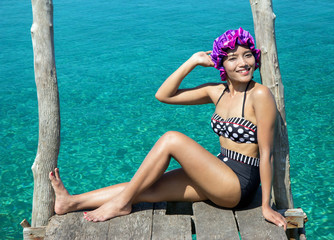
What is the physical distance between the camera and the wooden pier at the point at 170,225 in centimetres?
341

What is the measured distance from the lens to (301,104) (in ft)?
27.7

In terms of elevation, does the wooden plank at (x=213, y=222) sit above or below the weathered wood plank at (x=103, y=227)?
above

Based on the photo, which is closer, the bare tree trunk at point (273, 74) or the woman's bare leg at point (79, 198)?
the bare tree trunk at point (273, 74)

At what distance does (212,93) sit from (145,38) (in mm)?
9220

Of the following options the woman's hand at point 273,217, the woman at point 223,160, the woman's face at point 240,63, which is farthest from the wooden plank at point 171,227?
the woman's face at point 240,63

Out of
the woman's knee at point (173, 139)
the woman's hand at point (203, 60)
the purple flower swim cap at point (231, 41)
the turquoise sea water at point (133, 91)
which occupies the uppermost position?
the purple flower swim cap at point (231, 41)

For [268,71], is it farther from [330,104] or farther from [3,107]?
[3,107]

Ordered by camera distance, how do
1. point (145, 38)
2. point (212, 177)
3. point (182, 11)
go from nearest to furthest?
1. point (212, 177)
2. point (145, 38)
3. point (182, 11)

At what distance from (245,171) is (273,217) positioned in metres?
0.42

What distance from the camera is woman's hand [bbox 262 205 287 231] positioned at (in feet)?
11.3

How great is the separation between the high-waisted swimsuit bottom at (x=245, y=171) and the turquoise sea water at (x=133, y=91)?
213cm

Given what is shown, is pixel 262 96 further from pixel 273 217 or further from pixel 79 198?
pixel 79 198

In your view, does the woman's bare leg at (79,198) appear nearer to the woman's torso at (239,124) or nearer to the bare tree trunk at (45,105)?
the bare tree trunk at (45,105)

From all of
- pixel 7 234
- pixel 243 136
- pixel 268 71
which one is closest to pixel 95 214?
pixel 243 136
